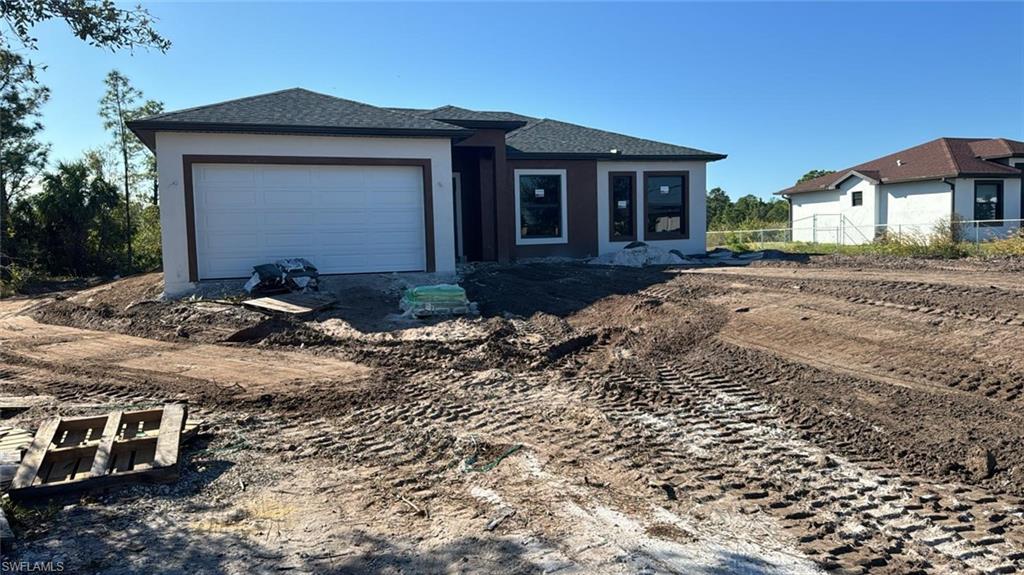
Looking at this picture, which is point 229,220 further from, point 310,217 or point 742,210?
point 742,210

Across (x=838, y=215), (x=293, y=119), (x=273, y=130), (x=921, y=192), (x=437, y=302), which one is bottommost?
(x=437, y=302)

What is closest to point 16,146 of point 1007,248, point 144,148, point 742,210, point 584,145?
point 144,148

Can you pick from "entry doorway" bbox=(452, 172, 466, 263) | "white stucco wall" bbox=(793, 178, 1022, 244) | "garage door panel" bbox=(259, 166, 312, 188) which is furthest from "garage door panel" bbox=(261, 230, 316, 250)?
"white stucco wall" bbox=(793, 178, 1022, 244)

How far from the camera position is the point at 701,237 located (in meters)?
21.5

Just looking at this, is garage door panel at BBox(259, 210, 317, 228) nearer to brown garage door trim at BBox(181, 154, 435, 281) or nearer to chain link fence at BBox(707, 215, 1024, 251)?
brown garage door trim at BBox(181, 154, 435, 281)

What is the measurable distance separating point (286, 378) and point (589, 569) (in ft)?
17.2

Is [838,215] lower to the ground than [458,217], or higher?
higher

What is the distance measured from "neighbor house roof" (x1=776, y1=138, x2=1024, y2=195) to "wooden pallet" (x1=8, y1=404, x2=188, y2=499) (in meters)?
30.4

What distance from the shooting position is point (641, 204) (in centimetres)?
2083

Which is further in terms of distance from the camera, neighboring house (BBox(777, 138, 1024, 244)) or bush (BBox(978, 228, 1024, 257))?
neighboring house (BBox(777, 138, 1024, 244))

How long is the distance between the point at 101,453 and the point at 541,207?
16031 millimetres

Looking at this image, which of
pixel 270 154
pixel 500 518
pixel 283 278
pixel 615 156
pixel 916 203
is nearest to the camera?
pixel 500 518

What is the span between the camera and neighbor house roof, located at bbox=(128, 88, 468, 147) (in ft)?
43.0

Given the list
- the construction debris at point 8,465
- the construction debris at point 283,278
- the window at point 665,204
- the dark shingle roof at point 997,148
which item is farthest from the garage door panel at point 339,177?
the dark shingle roof at point 997,148
